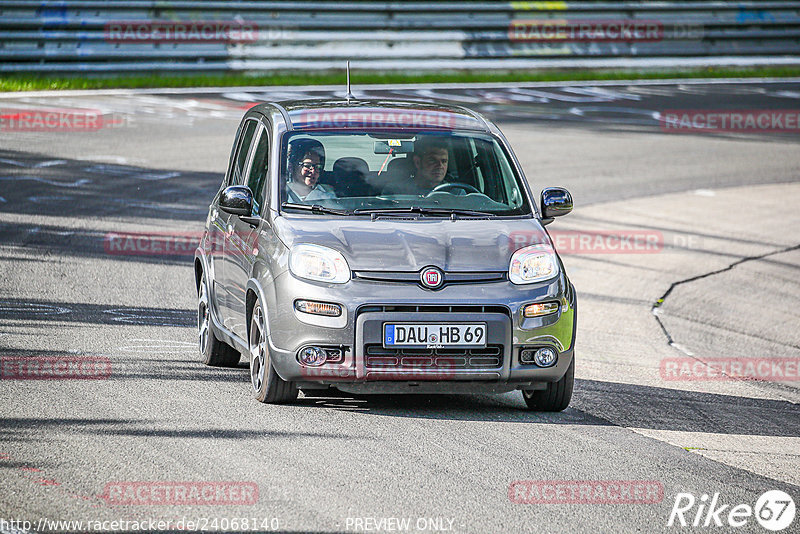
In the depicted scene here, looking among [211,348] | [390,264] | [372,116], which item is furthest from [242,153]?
[390,264]

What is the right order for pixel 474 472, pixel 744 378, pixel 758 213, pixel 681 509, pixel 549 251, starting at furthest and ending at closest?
pixel 758 213 < pixel 744 378 < pixel 549 251 < pixel 474 472 < pixel 681 509

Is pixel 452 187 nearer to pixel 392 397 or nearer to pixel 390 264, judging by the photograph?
pixel 390 264

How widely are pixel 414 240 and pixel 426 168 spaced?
3.33 ft

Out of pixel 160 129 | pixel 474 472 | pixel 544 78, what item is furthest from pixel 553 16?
pixel 474 472

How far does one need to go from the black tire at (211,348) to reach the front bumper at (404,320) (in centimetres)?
159

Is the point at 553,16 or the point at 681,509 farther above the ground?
the point at 553,16

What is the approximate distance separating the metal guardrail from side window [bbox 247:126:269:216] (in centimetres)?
1925

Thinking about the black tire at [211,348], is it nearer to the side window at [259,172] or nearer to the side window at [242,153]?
the side window at [242,153]

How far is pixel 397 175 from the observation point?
7.95 metres

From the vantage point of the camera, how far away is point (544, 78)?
1200 inches

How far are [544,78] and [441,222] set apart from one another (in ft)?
77.6

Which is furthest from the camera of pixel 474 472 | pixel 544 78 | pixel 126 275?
pixel 544 78

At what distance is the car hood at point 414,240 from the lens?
6.98 metres

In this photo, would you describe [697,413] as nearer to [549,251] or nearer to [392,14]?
[549,251]
